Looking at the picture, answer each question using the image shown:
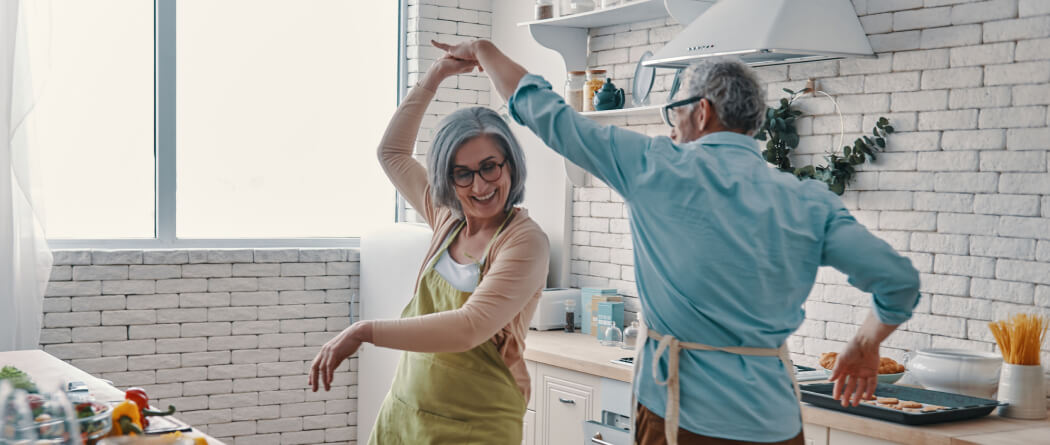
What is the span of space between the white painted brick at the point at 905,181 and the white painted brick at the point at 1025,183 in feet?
0.81

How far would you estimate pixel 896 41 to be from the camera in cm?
329

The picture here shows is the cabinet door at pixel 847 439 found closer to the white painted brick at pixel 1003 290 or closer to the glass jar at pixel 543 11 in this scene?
the white painted brick at pixel 1003 290

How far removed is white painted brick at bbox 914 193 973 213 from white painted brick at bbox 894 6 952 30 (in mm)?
536

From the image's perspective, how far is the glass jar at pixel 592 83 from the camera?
168 inches

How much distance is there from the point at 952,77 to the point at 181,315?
320 centimetres

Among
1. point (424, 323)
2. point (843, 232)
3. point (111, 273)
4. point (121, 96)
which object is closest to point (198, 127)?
point (121, 96)

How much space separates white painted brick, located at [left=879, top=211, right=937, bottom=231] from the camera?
3.22m

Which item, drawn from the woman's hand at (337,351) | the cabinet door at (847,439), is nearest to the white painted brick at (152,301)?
the woman's hand at (337,351)

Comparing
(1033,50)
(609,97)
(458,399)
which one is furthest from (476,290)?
(609,97)

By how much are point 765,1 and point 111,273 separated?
2847 mm

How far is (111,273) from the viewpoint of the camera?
13.9 ft

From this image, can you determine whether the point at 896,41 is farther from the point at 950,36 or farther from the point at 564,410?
the point at 564,410

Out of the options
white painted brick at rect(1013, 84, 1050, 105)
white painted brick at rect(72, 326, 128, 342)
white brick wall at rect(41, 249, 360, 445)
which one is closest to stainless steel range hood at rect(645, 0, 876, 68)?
white painted brick at rect(1013, 84, 1050, 105)

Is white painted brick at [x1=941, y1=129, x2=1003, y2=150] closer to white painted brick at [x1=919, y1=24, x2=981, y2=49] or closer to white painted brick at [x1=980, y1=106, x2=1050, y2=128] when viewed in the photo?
white painted brick at [x1=980, y1=106, x2=1050, y2=128]
